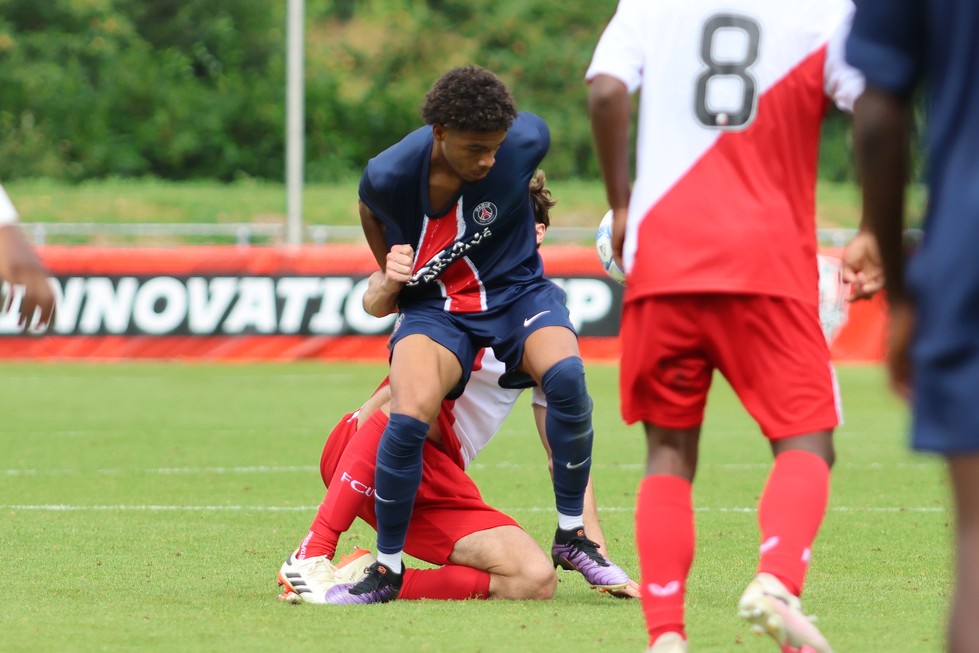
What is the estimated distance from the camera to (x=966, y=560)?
2.55 metres

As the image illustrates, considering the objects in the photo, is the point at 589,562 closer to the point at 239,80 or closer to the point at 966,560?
the point at 966,560

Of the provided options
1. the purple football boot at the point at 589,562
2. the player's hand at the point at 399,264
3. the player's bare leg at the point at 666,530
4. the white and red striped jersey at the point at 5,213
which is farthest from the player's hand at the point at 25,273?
the purple football boot at the point at 589,562

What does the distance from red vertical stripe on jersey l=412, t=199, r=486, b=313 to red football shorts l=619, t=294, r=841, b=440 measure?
1.71 metres

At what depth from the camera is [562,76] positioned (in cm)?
4206

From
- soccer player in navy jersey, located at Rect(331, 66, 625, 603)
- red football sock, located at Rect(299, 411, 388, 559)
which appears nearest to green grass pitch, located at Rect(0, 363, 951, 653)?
red football sock, located at Rect(299, 411, 388, 559)

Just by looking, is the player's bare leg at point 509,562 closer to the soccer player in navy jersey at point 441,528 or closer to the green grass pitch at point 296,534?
the soccer player in navy jersey at point 441,528

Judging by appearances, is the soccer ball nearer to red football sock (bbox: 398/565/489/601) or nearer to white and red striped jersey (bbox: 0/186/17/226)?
red football sock (bbox: 398/565/489/601)

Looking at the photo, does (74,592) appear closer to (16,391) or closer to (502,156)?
(502,156)

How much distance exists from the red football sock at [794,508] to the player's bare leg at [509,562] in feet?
5.37

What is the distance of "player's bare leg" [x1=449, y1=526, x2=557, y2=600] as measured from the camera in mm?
5574

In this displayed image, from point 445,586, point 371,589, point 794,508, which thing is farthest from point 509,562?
point 794,508

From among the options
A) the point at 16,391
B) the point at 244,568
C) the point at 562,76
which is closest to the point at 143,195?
the point at 562,76

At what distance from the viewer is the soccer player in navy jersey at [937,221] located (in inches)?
97.7

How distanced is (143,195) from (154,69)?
28.8ft
